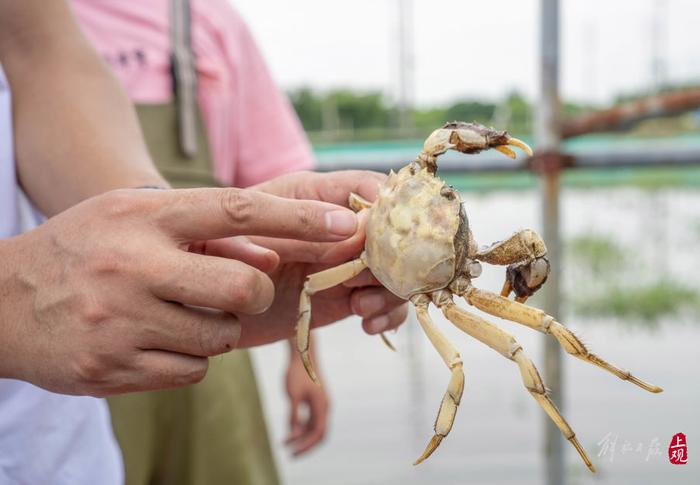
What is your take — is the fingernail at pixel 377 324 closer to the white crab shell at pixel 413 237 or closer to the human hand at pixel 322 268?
the human hand at pixel 322 268

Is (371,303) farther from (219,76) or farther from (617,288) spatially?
(617,288)

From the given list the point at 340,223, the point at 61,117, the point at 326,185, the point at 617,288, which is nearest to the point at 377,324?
the point at 326,185

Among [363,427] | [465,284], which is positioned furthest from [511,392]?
[465,284]

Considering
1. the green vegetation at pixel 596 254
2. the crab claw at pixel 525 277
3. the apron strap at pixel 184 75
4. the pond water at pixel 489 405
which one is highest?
the apron strap at pixel 184 75

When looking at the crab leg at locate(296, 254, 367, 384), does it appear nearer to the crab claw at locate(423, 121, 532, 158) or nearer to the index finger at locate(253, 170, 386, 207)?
the index finger at locate(253, 170, 386, 207)

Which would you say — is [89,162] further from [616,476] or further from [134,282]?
[616,476]

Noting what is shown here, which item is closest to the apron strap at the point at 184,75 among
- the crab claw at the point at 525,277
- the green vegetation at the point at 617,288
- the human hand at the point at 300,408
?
the human hand at the point at 300,408
